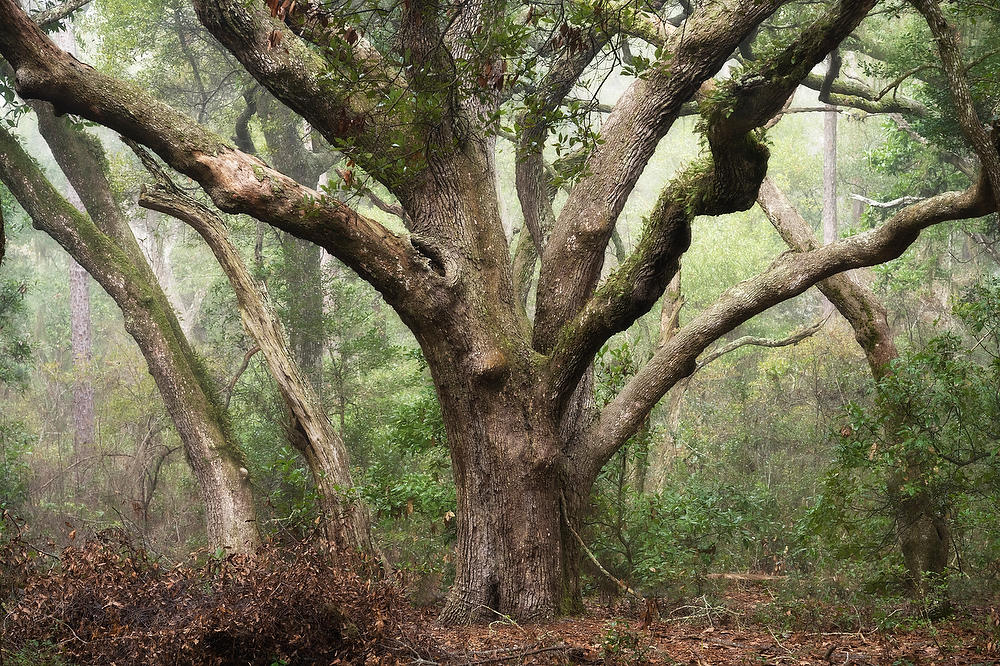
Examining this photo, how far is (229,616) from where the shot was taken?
13.9ft

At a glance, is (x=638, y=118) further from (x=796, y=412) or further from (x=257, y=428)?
(x=796, y=412)

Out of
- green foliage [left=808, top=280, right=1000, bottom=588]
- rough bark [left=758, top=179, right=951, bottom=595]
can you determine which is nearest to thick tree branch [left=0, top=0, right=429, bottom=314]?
green foliage [left=808, top=280, right=1000, bottom=588]

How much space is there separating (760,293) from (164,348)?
6736 millimetres

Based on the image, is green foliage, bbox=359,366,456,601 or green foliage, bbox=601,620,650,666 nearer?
green foliage, bbox=601,620,650,666

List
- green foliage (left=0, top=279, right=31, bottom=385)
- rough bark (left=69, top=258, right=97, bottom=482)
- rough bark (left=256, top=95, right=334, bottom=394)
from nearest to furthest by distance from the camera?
green foliage (left=0, top=279, right=31, bottom=385) → rough bark (left=256, top=95, right=334, bottom=394) → rough bark (left=69, top=258, right=97, bottom=482)

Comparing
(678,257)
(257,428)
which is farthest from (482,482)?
(257,428)

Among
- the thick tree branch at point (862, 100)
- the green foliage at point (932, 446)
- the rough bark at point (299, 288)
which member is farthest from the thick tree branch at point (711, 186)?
the rough bark at point (299, 288)

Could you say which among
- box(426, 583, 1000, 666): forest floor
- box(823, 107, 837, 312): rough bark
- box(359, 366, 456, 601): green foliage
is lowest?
box(426, 583, 1000, 666): forest floor

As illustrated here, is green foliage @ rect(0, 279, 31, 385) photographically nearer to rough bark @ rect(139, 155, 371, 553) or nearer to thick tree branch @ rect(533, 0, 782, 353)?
A: rough bark @ rect(139, 155, 371, 553)

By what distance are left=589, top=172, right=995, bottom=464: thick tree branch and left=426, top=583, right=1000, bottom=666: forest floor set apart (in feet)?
4.98

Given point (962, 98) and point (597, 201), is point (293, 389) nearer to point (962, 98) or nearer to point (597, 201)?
point (597, 201)

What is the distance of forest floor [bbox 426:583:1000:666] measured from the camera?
Result: 4.48 meters

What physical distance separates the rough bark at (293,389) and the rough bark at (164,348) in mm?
1989

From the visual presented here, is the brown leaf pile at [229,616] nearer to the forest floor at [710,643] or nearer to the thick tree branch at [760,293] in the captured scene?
the forest floor at [710,643]
